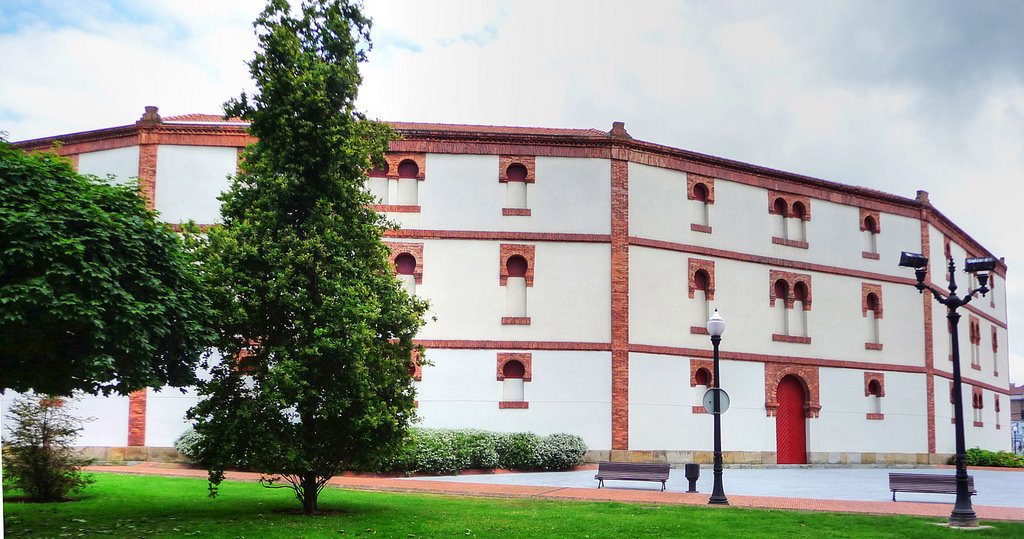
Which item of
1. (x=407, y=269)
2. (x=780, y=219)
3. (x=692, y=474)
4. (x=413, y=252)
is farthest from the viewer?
(x=780, y=219)

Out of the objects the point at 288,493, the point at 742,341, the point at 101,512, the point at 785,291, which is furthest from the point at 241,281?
the point at 785,291

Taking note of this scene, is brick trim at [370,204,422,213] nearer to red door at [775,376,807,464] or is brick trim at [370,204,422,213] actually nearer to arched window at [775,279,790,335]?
arched window at [775,279,790,335]

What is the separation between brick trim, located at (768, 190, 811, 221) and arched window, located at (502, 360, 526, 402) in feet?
38.2

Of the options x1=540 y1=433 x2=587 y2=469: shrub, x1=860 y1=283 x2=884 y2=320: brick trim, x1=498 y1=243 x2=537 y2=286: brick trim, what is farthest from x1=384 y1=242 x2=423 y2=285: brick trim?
x1=860 y1=283 x2=884 y2=320: brick trim

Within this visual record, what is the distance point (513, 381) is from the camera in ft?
98.7

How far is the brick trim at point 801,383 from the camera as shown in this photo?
33312 millimetres

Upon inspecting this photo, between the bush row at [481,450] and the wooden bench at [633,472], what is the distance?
16.4ft

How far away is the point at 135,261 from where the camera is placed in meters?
14.3

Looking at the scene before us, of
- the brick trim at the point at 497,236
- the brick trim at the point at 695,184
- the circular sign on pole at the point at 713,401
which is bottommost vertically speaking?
the circular sign on pole at the point at 713,401

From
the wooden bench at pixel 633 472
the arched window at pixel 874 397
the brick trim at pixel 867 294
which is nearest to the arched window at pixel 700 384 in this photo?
the arched window at pixel 874 397

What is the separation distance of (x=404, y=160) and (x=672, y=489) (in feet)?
46.0

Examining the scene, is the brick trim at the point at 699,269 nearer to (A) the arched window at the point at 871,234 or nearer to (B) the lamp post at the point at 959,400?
(A) the arched window at the point at 871,234

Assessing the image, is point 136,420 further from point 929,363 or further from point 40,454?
point 929,363

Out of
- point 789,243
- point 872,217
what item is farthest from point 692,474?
point 872,217
